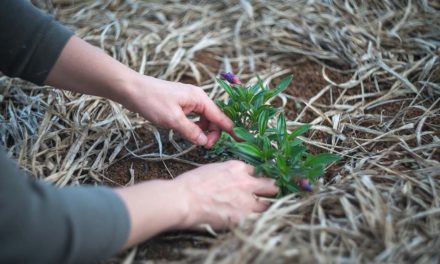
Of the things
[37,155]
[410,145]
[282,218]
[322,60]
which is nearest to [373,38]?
[322,60]

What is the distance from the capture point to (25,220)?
1.07 metres

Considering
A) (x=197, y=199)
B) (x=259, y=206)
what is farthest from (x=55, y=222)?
(x=259, y=206)

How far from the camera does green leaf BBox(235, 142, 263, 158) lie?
1517 millimetres

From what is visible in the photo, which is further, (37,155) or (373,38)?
(373,38)

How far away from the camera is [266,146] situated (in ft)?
5.08

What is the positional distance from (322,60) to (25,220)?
1.71m

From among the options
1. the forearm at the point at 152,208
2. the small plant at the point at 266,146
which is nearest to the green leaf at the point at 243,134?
the small plant at the point at 266,146

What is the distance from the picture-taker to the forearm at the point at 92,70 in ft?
5.30

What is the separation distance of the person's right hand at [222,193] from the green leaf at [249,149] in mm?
46

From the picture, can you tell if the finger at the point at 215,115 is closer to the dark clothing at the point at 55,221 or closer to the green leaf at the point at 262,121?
the green leaf at the point at 262,121

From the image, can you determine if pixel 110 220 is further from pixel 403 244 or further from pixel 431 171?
pixel 431 171

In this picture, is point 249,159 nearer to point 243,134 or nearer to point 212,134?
point 243,134

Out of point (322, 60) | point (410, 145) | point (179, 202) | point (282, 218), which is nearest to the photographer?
point (179, 202)

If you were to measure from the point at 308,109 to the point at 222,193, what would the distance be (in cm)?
83
